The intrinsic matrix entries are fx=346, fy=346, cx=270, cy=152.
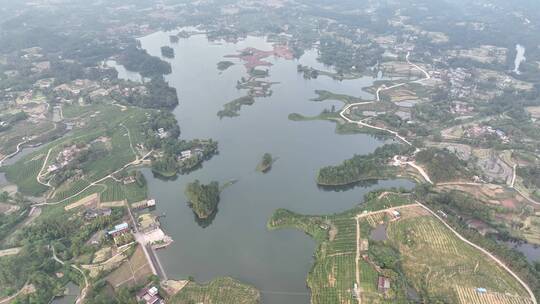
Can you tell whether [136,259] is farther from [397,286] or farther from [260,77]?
[260,77]

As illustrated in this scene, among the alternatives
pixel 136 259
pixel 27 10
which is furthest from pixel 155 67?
pixel 27 10

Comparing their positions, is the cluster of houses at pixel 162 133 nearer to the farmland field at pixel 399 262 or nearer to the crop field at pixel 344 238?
the farmland field at pixel 399 262

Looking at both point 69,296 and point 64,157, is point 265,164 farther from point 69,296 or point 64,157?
point 64,157

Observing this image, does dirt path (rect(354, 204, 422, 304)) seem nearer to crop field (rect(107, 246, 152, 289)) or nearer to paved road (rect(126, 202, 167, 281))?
paved road (rect(126, 202, 167, 281))

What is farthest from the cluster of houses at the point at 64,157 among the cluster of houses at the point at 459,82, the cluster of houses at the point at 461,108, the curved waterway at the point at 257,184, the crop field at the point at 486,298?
the cluster of houses at the point at 459,82

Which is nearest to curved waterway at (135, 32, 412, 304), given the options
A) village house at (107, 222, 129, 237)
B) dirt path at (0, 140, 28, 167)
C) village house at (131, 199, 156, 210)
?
village house at (131, 199, 156, 210)

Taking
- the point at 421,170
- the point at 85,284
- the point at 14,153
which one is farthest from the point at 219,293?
the point at 14,153
